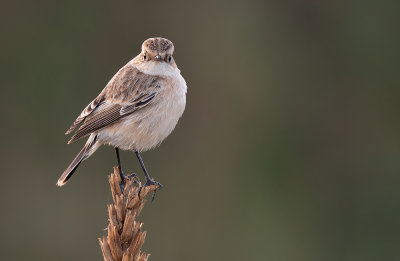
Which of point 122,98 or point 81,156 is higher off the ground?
point 122,98

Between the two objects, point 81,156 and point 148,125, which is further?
point 148,125

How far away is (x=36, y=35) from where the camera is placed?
36.8ft

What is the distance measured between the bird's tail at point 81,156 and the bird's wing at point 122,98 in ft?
0.43

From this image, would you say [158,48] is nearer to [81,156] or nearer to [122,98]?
[122,98]

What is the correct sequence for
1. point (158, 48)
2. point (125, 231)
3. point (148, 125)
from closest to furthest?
point (125, 231), point (148, 125), point (158, 48)

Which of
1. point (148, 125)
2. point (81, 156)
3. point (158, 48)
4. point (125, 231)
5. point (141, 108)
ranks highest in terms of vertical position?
point (158, 48)

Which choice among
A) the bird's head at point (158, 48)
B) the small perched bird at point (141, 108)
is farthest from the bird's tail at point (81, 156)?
the bird's head at point (158, 48)

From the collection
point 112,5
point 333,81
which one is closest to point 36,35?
point 112,5

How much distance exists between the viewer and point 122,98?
657 cm

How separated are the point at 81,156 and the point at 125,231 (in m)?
1.68

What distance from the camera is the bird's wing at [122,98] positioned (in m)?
6.34

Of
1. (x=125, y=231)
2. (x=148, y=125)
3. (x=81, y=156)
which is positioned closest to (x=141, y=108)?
(x=148, y=125)

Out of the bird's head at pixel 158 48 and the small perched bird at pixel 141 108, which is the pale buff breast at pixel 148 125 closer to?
the small perched bird at pixel 141 108

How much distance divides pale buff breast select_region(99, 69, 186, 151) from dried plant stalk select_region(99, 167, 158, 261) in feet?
5.37
